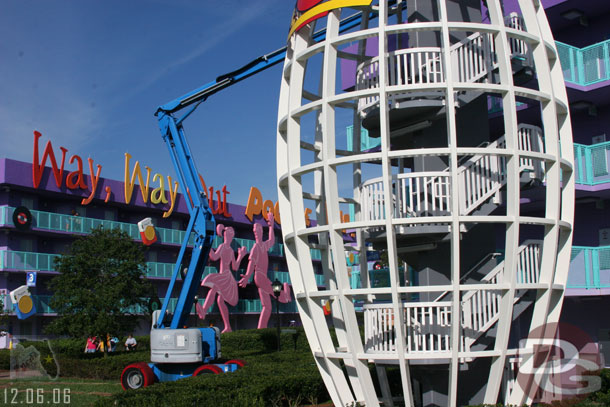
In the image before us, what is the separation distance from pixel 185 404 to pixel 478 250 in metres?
7.38

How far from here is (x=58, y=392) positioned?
23500 millimetres

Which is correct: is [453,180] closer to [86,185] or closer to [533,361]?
[533,361]

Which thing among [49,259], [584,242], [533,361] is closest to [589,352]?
[584,242]

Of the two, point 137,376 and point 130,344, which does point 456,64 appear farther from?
point 130,344

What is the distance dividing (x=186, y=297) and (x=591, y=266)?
13182mm

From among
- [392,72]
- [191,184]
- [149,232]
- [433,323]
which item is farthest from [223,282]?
[433,323]

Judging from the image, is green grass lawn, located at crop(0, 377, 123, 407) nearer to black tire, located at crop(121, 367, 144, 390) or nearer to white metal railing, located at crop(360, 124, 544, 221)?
black tire, located at crop(121, 367, 144, 390)

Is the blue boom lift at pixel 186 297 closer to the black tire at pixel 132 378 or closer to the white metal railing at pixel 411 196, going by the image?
the black tire at pixel 132 378

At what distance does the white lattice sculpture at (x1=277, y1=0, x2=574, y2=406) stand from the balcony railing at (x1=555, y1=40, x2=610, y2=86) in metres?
5.86

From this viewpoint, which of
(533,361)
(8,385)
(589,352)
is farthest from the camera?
(8,385)

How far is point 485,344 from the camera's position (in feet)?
45.1

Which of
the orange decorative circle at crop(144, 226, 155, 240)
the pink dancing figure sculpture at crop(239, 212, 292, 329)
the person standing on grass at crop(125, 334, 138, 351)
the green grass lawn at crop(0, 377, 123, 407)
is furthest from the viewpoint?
the pink dancing figure sculpture at crop(239, 212, 292, 329)

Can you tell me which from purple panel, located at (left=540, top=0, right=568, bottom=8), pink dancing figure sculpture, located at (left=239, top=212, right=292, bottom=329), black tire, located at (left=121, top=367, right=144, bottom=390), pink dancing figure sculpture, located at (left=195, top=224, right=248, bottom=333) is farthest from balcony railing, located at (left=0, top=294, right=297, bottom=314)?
purple panel, located at (left=540, top=0, right=568, bottom=8)

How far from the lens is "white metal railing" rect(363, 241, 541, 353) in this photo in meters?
13.2
